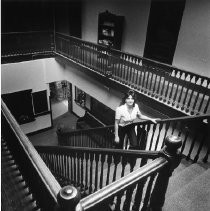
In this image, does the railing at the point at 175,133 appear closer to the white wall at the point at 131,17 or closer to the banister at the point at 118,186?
the banister at the point at 118,186

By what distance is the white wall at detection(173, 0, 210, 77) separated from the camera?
656 centimetres

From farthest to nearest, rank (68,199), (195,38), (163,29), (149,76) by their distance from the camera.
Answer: (149,76)
(163,29)
(195,38)
(68,199)

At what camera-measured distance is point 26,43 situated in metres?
10.4

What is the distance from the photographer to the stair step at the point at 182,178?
342 centimetres

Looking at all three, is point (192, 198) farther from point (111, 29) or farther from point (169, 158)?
point (111, 29)

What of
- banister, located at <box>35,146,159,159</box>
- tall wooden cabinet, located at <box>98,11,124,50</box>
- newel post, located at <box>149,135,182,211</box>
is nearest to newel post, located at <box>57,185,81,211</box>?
newel post, located at <box>149,135,182,211</box>

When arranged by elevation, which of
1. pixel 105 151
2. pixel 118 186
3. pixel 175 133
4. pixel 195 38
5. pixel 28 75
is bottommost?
pixel 28 75

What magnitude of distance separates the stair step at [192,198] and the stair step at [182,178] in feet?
0.94

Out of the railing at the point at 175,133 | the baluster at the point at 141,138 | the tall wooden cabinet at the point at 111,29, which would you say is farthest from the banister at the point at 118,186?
the tall wooden cabinet at the point at 111,29

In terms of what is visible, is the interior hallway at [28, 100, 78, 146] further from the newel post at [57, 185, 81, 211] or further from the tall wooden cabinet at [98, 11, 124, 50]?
the newel post at [57, 185, 81, 211]

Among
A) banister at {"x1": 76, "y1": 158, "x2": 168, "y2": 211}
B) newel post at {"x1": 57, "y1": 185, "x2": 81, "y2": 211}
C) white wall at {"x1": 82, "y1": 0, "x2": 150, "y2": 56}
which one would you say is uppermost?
white wall at {"x1": 82, "y1": 0, "x2": 150, "y2": 56}

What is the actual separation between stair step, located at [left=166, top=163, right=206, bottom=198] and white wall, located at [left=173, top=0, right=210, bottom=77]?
3920 millimetres

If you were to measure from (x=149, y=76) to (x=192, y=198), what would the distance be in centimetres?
554

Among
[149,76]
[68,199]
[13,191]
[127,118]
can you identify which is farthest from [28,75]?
[68,199]
